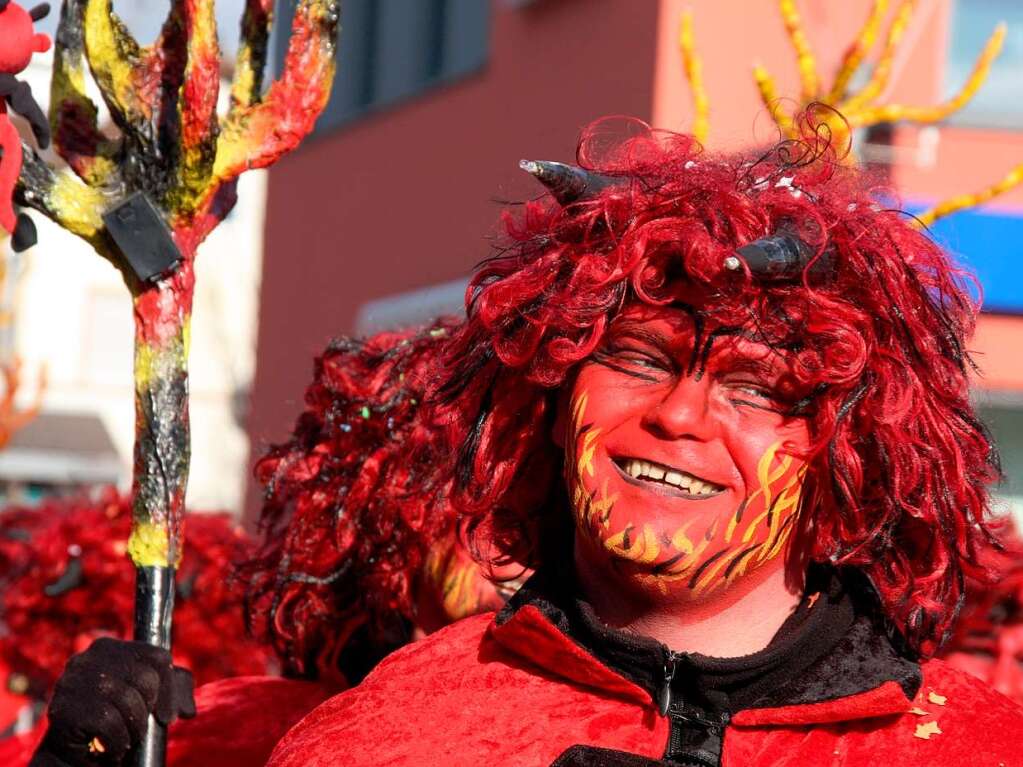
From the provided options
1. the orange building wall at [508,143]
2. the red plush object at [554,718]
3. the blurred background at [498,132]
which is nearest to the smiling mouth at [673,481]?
the red plush object at [554,718]

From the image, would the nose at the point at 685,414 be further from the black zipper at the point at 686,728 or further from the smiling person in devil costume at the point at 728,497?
the black zipper at the point at 686,728

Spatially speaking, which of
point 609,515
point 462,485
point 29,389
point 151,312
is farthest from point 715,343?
point 29,389

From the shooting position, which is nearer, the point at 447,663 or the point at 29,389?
the point at 447,663

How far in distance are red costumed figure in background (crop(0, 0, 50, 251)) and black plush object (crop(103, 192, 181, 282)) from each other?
16cm

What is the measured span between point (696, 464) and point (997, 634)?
333 centimetres

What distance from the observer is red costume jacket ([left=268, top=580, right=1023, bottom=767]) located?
8.23ft

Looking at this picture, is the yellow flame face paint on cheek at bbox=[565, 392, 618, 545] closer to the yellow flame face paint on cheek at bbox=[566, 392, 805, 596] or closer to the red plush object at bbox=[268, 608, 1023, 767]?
the yellow flame face paint on cheek at bbox=[566, 392, 805, 596]

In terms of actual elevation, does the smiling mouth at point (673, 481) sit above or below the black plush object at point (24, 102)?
below

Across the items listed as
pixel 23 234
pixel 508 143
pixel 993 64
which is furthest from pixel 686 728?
pixel 508 143

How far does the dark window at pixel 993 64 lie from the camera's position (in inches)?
401

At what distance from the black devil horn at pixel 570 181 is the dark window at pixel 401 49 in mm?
9657

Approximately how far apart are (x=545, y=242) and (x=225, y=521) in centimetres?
363

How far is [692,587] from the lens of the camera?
2.60 meters

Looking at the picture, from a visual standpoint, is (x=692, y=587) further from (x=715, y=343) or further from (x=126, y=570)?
(x=126, y=570)
